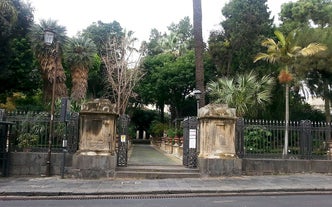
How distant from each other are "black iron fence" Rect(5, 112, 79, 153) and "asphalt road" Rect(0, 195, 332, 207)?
16.5ft

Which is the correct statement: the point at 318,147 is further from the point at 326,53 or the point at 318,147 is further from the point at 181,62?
the point at 181,62

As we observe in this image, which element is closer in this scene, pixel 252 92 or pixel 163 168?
pixel 163 168

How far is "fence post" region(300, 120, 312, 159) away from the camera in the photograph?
1619 centimetres

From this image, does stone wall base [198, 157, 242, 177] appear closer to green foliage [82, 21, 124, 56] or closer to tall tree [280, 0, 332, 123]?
tall tree [280, 0, 332, 123]

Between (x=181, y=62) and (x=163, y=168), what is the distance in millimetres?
29694

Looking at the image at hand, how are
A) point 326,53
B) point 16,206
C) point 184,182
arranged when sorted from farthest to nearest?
point 326,53, point 184,182, point 16,206

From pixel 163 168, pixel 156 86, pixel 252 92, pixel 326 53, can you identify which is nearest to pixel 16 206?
pixel 163 168

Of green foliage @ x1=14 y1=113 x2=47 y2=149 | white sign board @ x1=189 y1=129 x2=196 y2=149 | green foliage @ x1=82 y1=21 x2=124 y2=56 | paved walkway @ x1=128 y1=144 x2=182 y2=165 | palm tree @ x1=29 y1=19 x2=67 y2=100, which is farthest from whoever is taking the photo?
green foliage @ x1=82 y1=21 x2=124 y2=56

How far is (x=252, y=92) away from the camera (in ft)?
75.6

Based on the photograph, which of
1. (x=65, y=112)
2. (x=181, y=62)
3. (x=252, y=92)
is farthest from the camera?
(x=181, y=62)

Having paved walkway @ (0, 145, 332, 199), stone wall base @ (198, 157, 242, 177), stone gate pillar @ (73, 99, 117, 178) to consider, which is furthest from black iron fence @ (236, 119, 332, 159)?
stone gate pillar @ (73, 99, 117, 178)

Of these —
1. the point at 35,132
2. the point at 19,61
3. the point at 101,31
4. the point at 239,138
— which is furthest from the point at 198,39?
the point at 101,31

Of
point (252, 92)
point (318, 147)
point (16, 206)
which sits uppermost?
point (252, 92)

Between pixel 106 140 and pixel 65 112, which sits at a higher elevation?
pixel 65 112
